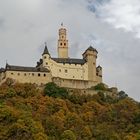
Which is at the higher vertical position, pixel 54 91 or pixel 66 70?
pixel 66 70

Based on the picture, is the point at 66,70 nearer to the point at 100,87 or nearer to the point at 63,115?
the point at 100,87

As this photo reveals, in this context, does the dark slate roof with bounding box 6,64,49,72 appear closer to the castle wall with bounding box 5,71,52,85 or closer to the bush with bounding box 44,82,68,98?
the castle wall with bounding box 5,71,52,85

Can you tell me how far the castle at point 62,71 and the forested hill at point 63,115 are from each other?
3059 mm

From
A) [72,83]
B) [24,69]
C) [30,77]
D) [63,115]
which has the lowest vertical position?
[63,115]

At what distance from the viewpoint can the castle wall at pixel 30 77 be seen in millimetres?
119438

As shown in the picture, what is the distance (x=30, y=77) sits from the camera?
120 meters

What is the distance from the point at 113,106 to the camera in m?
114

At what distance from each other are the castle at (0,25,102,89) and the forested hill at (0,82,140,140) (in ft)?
10.0

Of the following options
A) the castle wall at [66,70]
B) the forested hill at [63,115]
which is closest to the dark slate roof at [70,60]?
the castle wall at [66,70]

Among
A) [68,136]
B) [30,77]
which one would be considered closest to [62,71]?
[30,77]

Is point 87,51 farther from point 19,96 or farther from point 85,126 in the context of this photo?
point 85,126

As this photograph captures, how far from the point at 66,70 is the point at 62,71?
74 cm

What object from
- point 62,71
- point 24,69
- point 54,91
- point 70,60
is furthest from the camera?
point 70,60

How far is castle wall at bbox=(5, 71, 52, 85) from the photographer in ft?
392
